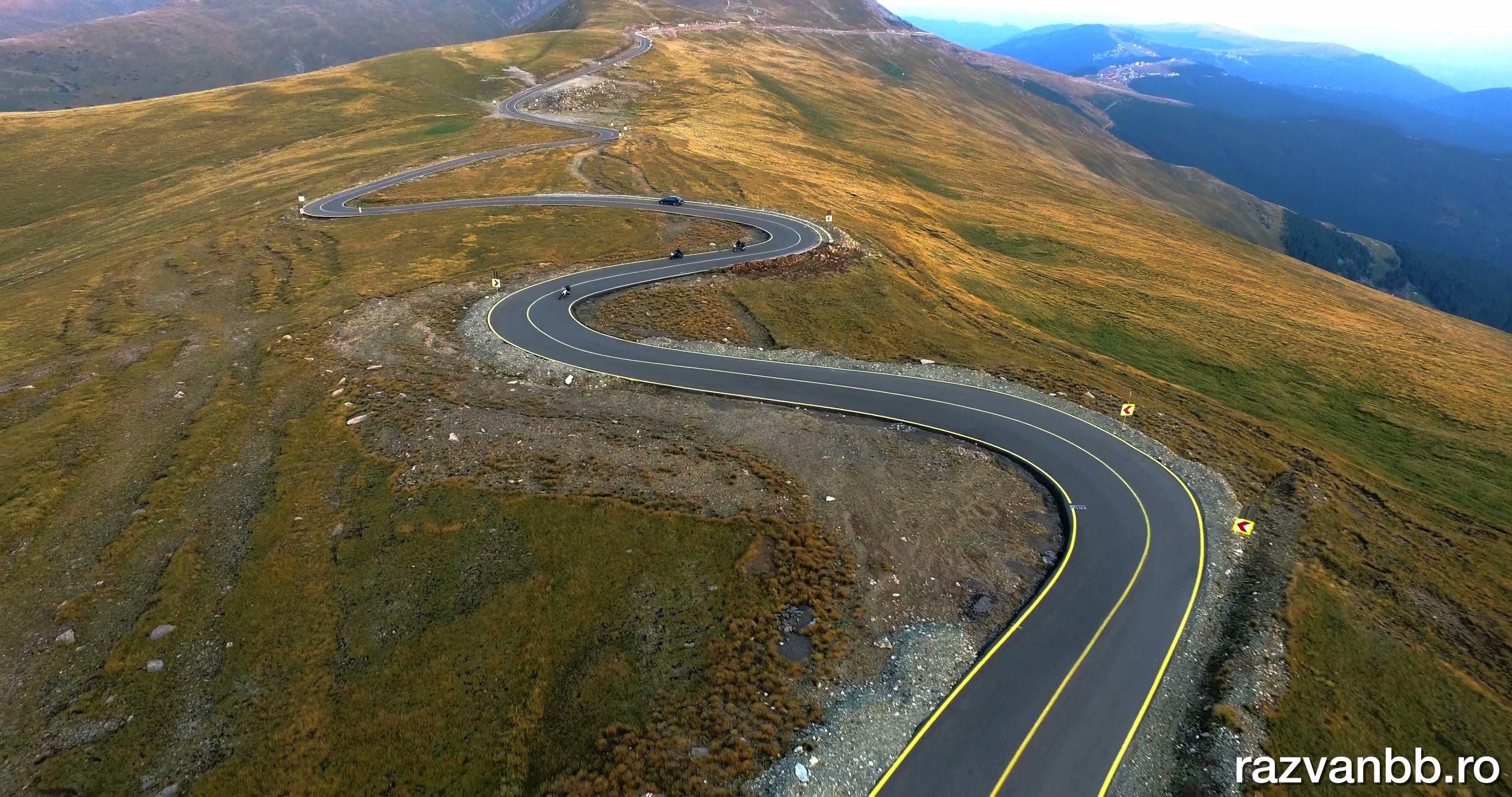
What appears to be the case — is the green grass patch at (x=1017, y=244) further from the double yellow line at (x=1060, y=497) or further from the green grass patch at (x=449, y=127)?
the green grass patch at (x=449, y=127)

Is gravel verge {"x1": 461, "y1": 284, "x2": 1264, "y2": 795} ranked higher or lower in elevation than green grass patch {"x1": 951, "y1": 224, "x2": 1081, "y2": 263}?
lower

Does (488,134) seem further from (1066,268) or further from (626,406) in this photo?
(1066,268)

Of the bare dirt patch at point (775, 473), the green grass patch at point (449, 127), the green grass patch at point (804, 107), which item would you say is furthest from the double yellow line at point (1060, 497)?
the green grass patch at point (804, 107)

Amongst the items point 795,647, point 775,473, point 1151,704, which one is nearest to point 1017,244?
point 775,473

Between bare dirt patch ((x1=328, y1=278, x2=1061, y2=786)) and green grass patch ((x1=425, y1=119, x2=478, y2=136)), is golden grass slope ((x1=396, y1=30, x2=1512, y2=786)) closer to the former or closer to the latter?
bare dirt patch ((x1=328, y1=278, x2=1061, y2=786))

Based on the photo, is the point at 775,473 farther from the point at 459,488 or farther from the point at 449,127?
the point at 449,127

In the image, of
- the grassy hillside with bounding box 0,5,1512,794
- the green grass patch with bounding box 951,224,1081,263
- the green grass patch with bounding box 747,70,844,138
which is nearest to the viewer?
the grassy hillside with bounding box 0,5,1512,794

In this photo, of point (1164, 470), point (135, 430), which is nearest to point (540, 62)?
point (135, 430)

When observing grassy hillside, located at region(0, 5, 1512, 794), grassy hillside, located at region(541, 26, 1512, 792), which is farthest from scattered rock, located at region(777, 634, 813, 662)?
grassy hillside, located at region(541, 26, 1512, 792)
